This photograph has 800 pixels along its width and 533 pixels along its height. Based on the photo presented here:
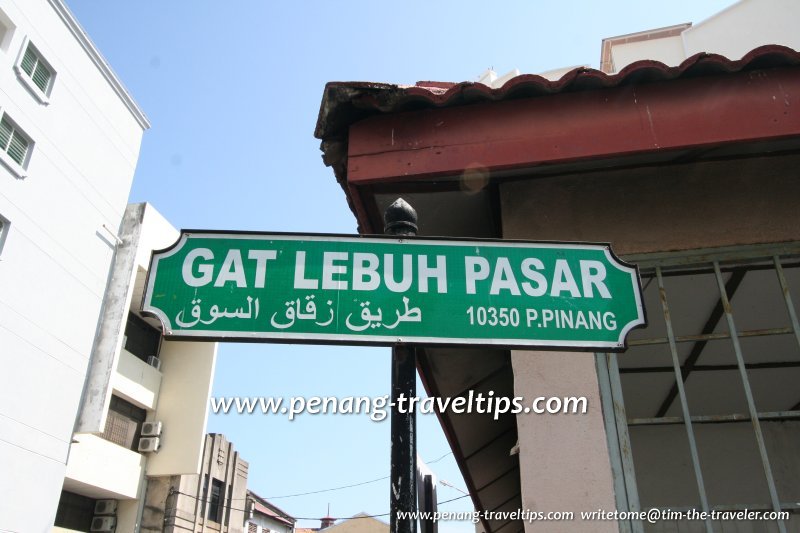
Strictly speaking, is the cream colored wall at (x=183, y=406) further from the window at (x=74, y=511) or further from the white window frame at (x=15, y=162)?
the white window frame at (x=15, y=162)

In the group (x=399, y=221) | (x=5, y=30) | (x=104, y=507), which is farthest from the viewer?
(x=104, y=507)

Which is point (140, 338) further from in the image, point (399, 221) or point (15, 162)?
point (399, 221)

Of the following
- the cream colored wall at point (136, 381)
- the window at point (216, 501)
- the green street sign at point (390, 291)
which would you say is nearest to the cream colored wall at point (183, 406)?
the cream colored wall at point (136, 381)

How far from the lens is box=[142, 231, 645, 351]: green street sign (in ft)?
6.18

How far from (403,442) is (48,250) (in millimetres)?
14968

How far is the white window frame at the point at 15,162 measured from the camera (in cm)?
1288

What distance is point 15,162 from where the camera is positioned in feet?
43.6

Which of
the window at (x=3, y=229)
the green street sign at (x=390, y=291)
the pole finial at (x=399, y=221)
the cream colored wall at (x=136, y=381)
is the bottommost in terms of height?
the green street sign at (x=390, y=291)

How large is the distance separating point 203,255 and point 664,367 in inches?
205

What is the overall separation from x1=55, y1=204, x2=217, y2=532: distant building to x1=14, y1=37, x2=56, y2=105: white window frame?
13.7ft

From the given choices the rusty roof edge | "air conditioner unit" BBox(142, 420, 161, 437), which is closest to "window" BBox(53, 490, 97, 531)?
"air conditioner unit" BBox(142, 420, 161, 437)

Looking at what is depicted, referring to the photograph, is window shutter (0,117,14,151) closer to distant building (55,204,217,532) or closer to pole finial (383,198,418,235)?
distant building (55,204,217,532)

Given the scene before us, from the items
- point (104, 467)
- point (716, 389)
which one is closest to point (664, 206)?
point (716, 389)

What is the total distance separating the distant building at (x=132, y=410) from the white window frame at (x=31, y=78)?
13.7 ft
